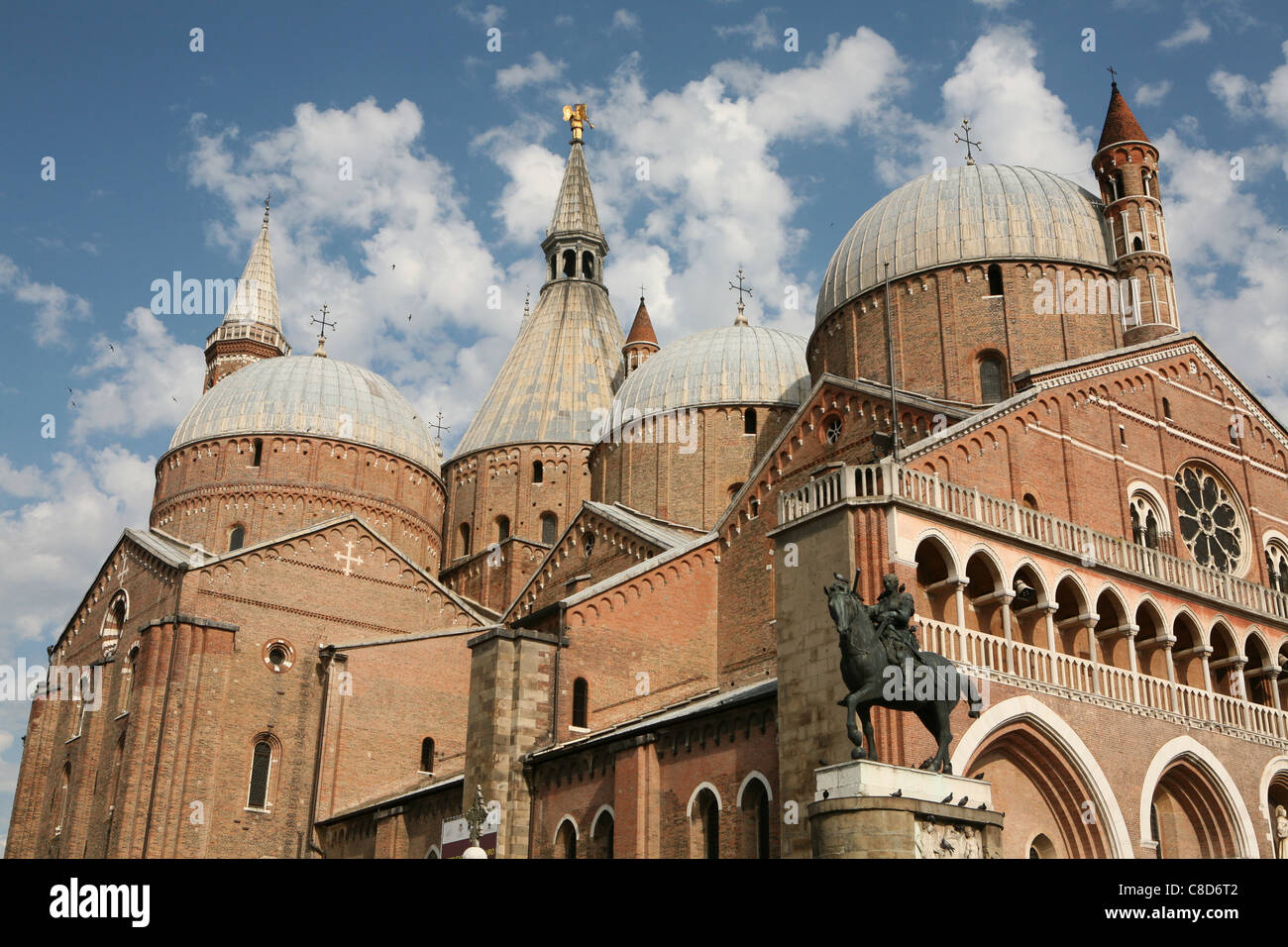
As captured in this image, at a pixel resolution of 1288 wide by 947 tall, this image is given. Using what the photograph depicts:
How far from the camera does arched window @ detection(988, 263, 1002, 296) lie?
31328 mm

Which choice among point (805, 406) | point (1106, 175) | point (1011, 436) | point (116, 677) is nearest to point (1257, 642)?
point (1011, 436)

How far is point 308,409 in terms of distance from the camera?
41.8 m

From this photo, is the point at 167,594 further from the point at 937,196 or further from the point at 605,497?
the point at 937,196

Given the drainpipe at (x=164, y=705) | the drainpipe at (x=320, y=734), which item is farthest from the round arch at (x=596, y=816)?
the drainpipe at (x=164, y=705)

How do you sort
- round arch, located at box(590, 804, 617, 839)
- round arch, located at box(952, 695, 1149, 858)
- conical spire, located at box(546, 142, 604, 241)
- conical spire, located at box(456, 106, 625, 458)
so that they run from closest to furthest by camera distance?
round arch, located at box(952, 695, 1149, 858)
round arch, located at box(590, 804, 617, 839)
conical spire, located at box(456, 106, 625, 458)
conical spire, located at box(546, 142, 604, 241)

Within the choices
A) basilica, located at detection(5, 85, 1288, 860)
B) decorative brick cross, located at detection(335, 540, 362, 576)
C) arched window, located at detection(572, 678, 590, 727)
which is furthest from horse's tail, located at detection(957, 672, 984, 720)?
decorative brick cross, located at detection(335, 540, 362, 576)

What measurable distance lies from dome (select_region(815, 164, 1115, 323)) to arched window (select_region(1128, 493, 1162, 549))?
7409mm

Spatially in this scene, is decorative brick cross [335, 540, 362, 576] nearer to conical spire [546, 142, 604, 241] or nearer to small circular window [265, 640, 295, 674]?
small circular window [265, 640, 295, 674]

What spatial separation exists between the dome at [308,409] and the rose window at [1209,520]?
972 inches

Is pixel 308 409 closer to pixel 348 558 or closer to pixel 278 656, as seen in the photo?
pixel 348 558

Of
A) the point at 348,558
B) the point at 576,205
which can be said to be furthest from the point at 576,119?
the point at 348,558

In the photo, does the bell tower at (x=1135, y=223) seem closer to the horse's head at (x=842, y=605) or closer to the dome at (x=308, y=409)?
the horse's head at (x=842, y=605)

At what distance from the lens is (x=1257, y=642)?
25500mm
